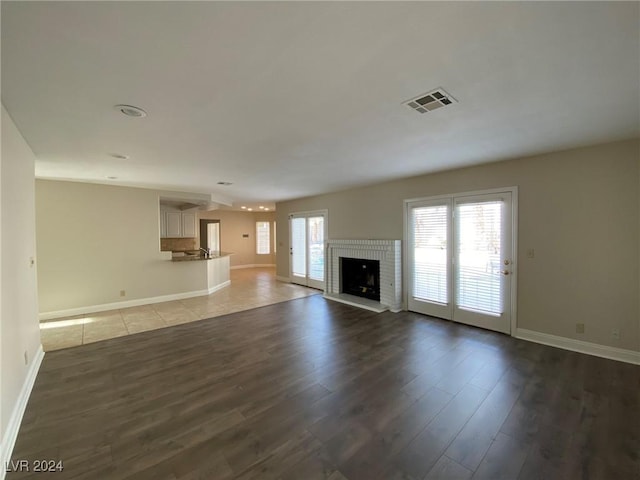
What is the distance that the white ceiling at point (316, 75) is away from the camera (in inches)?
50.0

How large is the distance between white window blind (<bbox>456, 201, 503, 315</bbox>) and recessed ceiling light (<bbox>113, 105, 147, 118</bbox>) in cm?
438

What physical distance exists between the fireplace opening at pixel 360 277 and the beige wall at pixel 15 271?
512 centimetres

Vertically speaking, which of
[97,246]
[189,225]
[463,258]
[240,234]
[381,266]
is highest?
[189,225]

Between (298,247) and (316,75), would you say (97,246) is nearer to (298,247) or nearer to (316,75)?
(298,247)

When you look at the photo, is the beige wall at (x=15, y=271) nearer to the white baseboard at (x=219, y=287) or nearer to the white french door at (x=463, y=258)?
the white baseboard at (x=219, y=287)

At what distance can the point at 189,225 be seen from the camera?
8.85m

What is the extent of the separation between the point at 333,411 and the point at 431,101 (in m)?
2.69

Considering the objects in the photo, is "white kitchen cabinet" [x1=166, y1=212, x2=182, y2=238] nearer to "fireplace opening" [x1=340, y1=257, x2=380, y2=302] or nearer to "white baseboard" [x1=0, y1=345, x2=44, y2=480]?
"fireplace opening" [x1=340, y1=257, x2=380, y2=302]

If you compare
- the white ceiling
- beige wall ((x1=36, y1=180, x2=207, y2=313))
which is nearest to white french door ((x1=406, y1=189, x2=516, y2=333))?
the white ceiling

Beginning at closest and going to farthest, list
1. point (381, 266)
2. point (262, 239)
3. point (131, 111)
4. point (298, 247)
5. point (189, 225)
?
point (131, 111) < point (381, 266) < point (298, 247) < point (189, 225) < point (262, 239)

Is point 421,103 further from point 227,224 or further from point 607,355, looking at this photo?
point 227,224

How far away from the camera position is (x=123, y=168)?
4.06 metres

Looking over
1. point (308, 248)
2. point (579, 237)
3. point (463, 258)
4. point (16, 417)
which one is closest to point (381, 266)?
point (463, 258)

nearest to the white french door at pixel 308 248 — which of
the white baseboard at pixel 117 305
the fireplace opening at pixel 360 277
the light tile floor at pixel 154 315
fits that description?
the light tile floor at pixel 154 315
